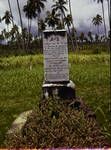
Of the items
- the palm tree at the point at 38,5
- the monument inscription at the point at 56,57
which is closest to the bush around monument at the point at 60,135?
the monument inscription at the point at 56,57

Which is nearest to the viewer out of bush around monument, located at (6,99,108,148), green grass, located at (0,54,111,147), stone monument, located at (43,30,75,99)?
bush around monument, located at (6,99,108,148)

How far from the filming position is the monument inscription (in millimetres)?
13742

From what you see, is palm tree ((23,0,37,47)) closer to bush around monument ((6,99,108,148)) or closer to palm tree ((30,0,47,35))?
palm tree ((30,0,47,35))

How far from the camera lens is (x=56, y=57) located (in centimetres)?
1393

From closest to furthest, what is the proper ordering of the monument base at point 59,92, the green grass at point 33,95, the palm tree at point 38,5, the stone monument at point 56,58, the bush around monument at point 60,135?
the bush around monument at point 60,135 < the green grass at point 33,95 < the monument base at point 59,92 < the stone monument at point 56,58 < the palm tree at point 38,5

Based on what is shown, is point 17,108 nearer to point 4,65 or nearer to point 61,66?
Result: point 61,66

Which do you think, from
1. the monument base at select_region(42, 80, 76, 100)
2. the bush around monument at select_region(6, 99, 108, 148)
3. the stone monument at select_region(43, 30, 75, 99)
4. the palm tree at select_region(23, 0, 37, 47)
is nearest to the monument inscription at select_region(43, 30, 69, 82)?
the stone monument at select_region(43, 30, 75, 99)

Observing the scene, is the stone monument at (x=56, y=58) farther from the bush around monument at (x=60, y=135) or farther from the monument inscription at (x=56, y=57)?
the bush around monument at (x=60, y=135)

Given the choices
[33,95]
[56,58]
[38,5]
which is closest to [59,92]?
[56,58]

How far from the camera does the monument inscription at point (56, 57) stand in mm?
13742

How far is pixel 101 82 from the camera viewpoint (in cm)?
2125

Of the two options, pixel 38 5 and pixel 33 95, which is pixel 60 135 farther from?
pixel 38 5

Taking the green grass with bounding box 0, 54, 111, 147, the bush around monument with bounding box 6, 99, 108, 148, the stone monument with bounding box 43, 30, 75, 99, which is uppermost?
the stone monument with bounding box 43, 30, 75, 99

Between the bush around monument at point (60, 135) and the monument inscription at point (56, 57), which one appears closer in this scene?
the bush around monument at point (60, 135)
